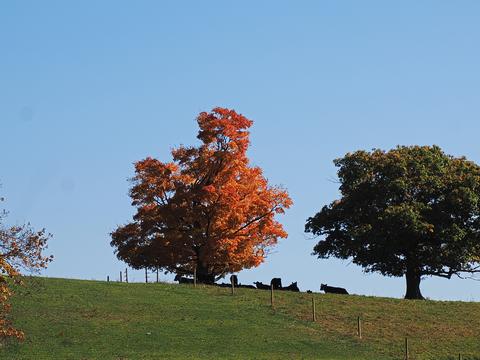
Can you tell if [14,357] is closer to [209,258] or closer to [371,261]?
[209,258]

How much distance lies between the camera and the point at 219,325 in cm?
6031

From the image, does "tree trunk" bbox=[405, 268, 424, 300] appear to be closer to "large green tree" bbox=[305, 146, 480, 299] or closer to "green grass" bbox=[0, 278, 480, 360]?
"large green tree" bbox=[305, 146, 480, 299]

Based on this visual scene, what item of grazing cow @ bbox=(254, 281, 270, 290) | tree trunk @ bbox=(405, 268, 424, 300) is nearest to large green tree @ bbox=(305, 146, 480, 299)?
tree trunk @ bbox=(405, 268, 424, 300)

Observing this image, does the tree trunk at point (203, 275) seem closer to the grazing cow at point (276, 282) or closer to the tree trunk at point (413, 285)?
the grazing cow at point (276, 282)

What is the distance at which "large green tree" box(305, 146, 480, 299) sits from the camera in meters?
83.3

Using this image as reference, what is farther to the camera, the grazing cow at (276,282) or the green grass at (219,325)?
the grazing cow at (276,282)

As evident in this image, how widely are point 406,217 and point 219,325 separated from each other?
87.4 ft

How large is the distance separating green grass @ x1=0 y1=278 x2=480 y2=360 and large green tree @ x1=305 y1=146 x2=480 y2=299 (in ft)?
28.6

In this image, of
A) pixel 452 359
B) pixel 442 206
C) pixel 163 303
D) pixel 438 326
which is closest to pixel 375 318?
pixel 438 326

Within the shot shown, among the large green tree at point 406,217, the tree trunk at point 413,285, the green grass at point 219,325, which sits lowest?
the green grass at point 219,325

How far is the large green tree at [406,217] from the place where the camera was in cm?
8331

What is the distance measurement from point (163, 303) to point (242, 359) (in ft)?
49.5

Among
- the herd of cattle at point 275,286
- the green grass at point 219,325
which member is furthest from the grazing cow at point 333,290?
the green grass at point 219,325

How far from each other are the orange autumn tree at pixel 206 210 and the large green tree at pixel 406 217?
17.6 feet
